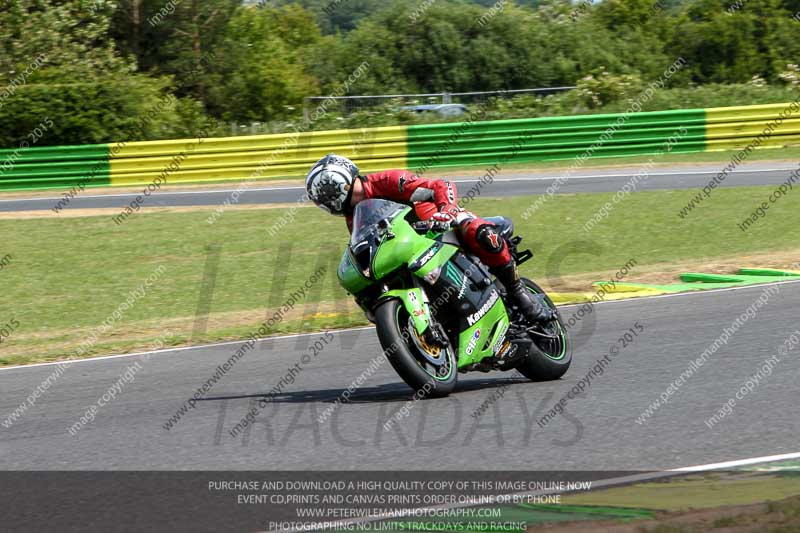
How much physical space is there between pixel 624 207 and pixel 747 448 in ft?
41.9

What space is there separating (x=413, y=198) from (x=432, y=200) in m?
0.13

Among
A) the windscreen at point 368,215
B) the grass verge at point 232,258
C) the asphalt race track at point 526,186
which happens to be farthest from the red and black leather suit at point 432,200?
the asphalt race track at point 526,186

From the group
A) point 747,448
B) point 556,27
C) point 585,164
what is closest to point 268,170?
point 585,164

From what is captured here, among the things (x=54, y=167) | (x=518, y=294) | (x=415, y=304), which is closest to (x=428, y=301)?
(x=415, y=304)

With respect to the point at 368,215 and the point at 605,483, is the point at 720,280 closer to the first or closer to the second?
the point at 368,215

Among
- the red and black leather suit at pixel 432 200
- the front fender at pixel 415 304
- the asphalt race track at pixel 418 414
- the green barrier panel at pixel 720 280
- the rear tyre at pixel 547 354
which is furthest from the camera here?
the green barrier panel at pixel 720 280

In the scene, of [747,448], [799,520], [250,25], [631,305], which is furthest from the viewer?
[250,25]

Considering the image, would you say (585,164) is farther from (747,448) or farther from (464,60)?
(464,60)

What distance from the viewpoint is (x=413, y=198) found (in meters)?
6.98

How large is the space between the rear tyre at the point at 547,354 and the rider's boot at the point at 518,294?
0.39 ft

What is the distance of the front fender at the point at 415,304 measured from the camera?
656cm

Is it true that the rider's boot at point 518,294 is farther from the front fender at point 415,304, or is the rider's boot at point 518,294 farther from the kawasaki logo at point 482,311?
the front fender at point 415,304

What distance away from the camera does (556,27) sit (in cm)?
4709

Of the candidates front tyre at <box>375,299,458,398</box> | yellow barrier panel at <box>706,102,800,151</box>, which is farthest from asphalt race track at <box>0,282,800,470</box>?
yellow barrier panel at <box>706,102,800,151</box>
